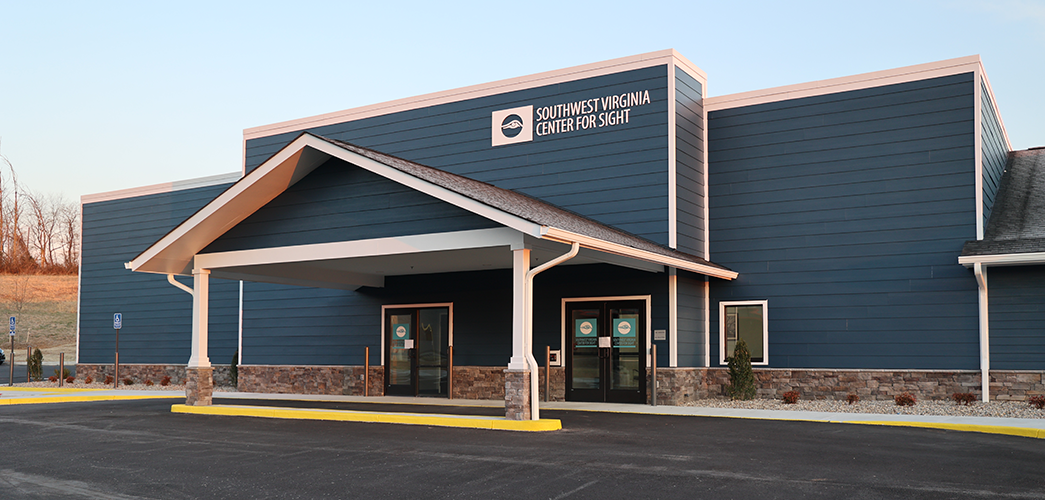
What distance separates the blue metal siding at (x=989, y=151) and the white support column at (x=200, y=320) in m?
14.0

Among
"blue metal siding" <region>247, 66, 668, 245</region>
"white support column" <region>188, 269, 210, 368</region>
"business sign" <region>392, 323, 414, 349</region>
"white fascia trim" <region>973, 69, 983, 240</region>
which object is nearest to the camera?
"white fascia trim" <region>973, 69, 983, 240</region>

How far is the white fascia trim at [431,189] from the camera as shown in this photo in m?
11.3

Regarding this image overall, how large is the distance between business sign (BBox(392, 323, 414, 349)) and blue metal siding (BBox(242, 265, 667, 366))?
0.47 meters

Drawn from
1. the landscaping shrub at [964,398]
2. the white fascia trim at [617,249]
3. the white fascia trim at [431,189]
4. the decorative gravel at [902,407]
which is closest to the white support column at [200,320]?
the white fascia trim at [431,189]

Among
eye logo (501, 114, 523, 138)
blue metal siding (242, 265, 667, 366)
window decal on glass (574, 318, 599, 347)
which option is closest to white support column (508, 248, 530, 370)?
blue metal siding (242, 265, 667, 366)

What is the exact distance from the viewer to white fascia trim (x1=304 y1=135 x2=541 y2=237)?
11266mm

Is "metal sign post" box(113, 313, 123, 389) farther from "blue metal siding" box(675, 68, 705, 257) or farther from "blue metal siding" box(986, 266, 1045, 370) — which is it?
"blue metal siding" box(986, 266, 1045, 370)

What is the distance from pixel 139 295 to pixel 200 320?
972 centimetres

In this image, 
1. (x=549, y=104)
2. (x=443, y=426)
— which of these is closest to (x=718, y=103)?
(x=549, y=104)

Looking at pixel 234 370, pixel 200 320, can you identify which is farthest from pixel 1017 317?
pixel 234 370

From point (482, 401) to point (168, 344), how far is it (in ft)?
35.3

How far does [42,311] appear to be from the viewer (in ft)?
168

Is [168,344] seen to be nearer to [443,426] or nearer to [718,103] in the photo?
[443,426]

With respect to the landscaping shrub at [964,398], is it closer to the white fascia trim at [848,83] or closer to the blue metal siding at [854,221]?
the blue metal siding at [854,221]
